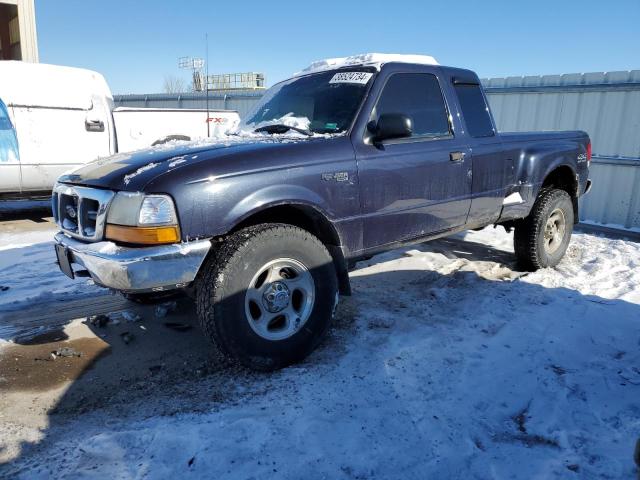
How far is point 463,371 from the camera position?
3104mm

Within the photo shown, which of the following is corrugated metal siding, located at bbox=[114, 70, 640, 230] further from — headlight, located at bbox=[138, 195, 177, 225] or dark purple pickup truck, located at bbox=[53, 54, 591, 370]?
headlight, located at bbox=[138, 195, 177, 225]

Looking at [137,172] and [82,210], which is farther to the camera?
[82,210]

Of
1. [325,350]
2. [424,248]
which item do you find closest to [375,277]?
[424,248]

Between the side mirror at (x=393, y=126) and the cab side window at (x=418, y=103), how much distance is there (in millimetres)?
196

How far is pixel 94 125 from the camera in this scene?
26.9 feet

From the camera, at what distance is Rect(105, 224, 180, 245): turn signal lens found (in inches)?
102

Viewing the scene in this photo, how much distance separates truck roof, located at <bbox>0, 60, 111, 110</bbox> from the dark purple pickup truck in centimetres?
517

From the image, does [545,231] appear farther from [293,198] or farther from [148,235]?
[148,235]

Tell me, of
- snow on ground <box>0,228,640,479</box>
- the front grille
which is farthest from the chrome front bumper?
snow on ground <box>0,228,640,479</box>

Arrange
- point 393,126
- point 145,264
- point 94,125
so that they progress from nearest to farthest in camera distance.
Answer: point 145,264, point 393,126, point 94,125

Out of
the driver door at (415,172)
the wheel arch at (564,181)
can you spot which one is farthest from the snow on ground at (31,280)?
the wheel arch at (564,181)

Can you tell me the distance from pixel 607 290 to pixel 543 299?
0.81 metres

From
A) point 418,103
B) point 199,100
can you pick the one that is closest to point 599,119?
point 418,103

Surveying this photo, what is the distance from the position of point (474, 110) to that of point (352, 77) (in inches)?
54.4
